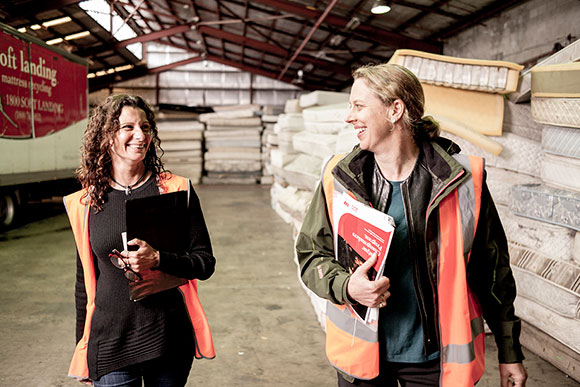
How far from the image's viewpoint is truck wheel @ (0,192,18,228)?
779 cm

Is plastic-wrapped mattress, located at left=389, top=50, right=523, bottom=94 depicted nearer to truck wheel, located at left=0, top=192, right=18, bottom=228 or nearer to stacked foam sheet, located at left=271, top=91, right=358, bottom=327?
stacked foam sheet, located at left=271, top=91, right=358, bottom=327

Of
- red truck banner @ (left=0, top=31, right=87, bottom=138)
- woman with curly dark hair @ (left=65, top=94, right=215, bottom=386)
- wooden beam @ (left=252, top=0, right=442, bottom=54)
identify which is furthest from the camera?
wooden beam @ (left=252, top=0, right=442, bottom=54)

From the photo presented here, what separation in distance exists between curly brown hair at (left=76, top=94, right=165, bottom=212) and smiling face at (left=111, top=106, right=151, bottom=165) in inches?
0.7

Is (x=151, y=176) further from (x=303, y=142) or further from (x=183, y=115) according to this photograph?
(x=183, y=115)

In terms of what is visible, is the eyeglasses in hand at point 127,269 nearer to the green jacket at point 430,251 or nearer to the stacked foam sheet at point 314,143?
the green jacket at point 430,251

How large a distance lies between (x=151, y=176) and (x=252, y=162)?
1389 centimetres

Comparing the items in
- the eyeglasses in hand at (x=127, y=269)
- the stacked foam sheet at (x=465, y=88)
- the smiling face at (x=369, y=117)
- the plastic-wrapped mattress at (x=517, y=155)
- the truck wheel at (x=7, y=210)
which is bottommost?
the truck wheel at (x=7, y=210)

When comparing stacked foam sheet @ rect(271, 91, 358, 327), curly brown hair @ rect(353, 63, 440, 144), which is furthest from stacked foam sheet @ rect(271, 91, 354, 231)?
curly brown hair @ rect(353, 63, 440, 144)

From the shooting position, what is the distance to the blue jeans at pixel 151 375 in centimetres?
160

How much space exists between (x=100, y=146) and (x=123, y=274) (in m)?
0.46

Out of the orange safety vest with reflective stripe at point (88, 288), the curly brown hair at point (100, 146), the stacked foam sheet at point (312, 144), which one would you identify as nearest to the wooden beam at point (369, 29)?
the stacked foam sheet at point (312, 144)

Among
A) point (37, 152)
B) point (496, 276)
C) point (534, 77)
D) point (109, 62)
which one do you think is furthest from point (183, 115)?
point (496, 276)

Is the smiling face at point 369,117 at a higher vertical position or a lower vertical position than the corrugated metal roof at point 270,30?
lower

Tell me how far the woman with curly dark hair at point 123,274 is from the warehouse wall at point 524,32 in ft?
26.5
